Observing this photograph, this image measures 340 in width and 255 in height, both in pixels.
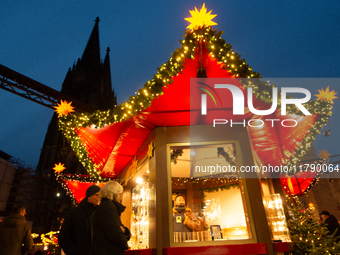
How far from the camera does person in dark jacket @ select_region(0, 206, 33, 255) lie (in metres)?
3.52

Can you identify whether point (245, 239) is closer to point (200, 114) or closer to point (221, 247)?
point (221, 247)

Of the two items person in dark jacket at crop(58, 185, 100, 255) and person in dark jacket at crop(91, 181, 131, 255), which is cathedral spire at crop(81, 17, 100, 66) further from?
Result: person in dark jacket at crop(91, 181, 131, 255)

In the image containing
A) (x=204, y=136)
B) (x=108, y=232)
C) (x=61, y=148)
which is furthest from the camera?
(x=61, y=148)

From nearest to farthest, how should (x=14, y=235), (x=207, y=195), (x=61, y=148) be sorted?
(x=14, y=235)
(x=207, y=195)
(x=61, y=148)

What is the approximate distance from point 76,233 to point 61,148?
3696cm

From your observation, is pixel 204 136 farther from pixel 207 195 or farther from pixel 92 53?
pixel 92 53

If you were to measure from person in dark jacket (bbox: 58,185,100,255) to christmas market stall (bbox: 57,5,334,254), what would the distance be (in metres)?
1.22

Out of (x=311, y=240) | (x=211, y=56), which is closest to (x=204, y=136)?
(x=211, y=56)

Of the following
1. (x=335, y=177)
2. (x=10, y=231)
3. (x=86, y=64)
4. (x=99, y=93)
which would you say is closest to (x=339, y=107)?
(x=335, y=177)

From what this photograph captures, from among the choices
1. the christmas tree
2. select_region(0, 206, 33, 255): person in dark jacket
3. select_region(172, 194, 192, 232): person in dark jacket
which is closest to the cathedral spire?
select_region(0, 206, 33, 255): person in dark jacket

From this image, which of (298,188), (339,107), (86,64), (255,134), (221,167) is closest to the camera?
(255,134)

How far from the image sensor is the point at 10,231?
142 inches

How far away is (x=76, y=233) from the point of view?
2.67 meters

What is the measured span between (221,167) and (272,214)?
1600 mm
